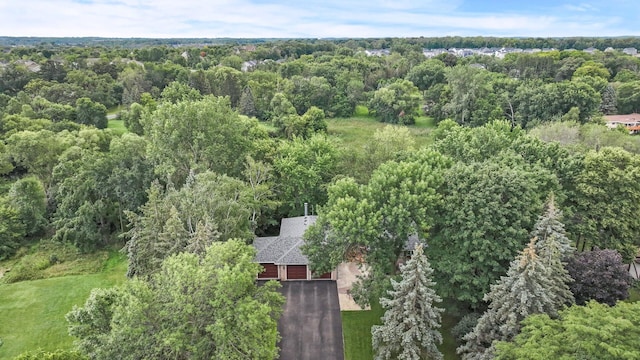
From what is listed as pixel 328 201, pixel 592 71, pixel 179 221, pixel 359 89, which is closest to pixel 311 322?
pixel 328 201

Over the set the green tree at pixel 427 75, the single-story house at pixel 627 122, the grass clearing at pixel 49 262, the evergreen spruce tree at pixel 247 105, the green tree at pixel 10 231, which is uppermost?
the green tree at pixel 427 75

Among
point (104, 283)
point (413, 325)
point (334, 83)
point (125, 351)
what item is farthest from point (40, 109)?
point (413, 325)

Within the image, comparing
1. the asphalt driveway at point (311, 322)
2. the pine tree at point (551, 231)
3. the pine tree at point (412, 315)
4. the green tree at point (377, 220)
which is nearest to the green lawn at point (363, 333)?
the asphalt driveway at point (311, 322)

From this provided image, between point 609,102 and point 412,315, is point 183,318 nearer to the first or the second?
point 412,315

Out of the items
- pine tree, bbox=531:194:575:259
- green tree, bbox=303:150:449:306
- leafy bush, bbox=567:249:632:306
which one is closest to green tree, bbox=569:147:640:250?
leafy bush, bbox=567:249:632:306

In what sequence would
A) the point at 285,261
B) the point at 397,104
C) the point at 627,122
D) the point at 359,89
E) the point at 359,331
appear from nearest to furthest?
the point at 359,331 → the point at 285,261 → the point at 627,122 → the point at 397,104 → the point at 359,89

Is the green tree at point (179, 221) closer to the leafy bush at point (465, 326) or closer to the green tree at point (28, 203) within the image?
the leafy bush at point (465, 326)

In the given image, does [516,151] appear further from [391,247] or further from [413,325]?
[413,325]
